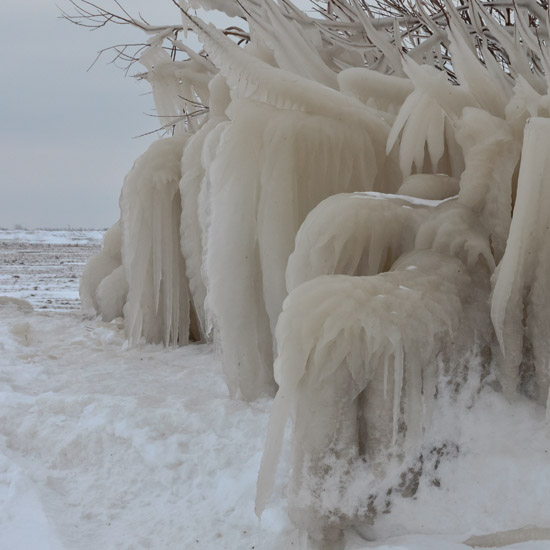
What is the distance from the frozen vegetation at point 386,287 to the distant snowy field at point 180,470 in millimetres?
13

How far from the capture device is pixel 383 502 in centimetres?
231

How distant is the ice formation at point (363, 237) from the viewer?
7.42ft

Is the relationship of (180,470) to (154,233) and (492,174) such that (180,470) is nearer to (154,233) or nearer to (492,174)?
(492,174)

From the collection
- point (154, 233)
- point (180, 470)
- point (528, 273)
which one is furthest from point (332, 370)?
point (154, 233)

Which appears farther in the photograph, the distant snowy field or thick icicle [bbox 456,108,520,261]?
thick icicle [bbox 456,108,520,261]

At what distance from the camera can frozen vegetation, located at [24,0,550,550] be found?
2.25 meters

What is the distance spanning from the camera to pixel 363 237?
2.78 metres

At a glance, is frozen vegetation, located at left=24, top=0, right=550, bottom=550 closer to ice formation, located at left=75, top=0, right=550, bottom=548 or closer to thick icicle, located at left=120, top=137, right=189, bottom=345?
ice formation, located at left=75, top=0, right=550, bottom=548

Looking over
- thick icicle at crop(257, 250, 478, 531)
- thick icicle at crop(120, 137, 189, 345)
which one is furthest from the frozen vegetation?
thick icicle at crop(120, 137, 189, 345)

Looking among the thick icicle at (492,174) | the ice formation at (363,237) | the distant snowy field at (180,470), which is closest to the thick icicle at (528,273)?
the ice formation at (363,237)

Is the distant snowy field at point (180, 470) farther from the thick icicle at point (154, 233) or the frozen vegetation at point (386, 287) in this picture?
the thick icicle at point (154, 233)

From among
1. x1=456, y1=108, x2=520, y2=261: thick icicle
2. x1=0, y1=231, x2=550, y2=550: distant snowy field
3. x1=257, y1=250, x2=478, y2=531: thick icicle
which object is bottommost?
x1=0, y1=231, x2=550, y2=550: distant snowy field

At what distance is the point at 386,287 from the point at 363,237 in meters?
0.44

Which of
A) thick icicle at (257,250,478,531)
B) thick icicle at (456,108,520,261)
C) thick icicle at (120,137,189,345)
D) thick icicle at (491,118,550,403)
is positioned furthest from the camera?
thick icicle at (120,137,189,345)
